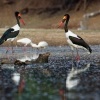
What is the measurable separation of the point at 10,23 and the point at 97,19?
8004 mm

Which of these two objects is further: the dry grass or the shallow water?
the dry grass

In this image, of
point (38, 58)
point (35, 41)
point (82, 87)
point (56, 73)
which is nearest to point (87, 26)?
point (35, 41)

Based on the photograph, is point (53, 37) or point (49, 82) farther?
point (53, 37)

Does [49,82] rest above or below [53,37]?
below

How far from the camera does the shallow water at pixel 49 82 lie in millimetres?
11109

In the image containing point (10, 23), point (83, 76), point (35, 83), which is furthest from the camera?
point (10, 23)

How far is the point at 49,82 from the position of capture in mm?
13336

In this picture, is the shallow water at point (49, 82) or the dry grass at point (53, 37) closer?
the shallow water at point (49, 82)

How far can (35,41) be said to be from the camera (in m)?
29.2

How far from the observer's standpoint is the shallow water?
11.1 m

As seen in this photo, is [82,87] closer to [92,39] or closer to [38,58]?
[38,58]

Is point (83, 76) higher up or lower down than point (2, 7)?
lower down

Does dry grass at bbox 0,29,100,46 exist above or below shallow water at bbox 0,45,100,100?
above

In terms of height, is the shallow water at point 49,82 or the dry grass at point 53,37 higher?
the dry grass at point 53,37
